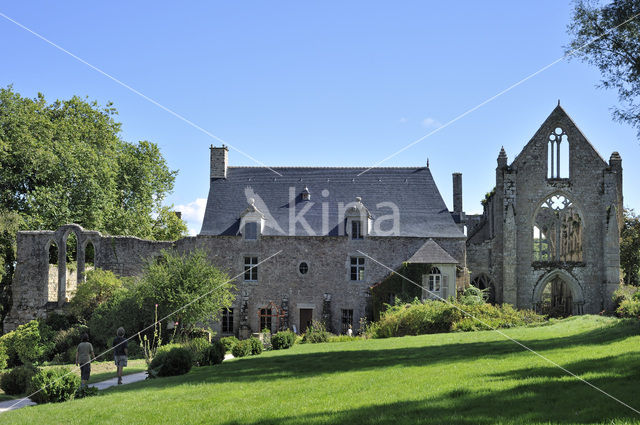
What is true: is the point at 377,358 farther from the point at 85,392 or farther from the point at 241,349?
the point at 241,349

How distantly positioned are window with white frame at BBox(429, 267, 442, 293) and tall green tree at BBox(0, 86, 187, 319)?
1959cm

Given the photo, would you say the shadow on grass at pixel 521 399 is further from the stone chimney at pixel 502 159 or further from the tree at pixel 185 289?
the stone chimney at pixel 502 159

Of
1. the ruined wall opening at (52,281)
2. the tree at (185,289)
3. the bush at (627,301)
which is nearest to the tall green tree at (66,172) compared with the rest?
the ruined wall opening at (52,281)

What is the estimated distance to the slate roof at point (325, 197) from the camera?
3200cm

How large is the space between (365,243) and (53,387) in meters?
20.3

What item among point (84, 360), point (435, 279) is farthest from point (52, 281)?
point (435, 279)

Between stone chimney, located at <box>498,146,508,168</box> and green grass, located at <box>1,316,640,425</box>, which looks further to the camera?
stone chimney, located at <box>498,146,508,168</box>

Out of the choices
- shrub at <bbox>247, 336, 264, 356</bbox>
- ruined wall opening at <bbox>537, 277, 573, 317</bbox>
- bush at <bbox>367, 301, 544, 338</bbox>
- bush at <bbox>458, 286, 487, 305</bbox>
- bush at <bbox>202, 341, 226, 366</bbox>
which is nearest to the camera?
bush at <bbox>202, 341, 226, 366</bbox>

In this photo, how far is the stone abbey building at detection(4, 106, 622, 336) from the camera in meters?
31.3

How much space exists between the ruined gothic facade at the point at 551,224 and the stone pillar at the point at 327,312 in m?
8.38

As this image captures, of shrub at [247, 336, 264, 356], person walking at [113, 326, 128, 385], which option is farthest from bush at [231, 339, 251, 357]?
person walking at [113, 326, 128, 385]

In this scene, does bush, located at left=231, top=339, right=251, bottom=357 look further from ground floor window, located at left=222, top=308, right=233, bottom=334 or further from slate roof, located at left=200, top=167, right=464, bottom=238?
slate roof, located at left=200, top=167, right=464, bottom=238

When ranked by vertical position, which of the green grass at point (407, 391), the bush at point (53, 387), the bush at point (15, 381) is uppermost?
the green grass at point (407, 391)

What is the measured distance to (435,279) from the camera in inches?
1182
